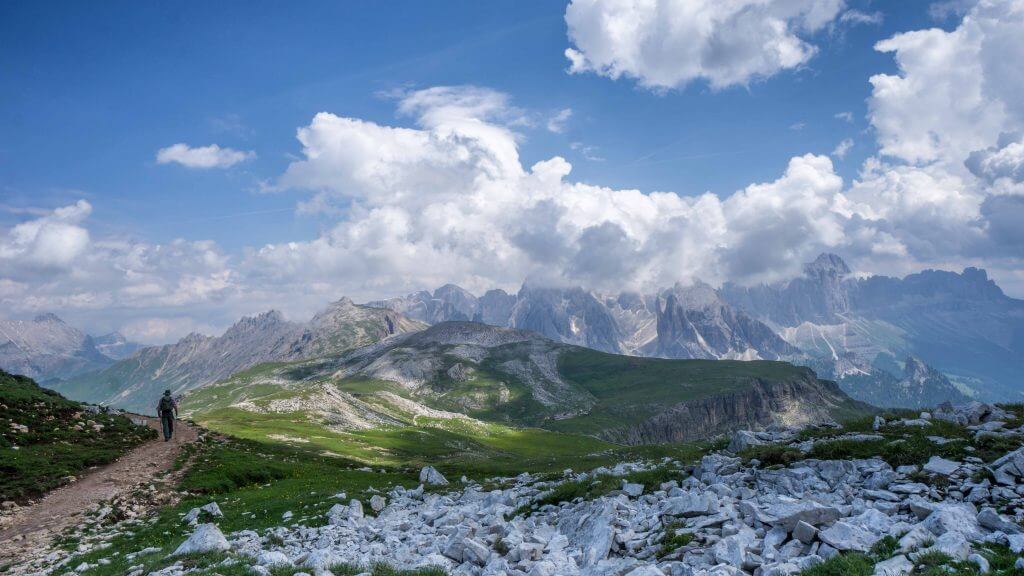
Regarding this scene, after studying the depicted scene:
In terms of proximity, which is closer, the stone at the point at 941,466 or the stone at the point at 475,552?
the stone at the point at 475,552

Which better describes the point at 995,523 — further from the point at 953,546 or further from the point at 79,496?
the point at 79,496

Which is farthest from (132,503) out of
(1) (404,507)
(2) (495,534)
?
(2) (495,534)

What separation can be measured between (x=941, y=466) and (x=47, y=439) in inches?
2476

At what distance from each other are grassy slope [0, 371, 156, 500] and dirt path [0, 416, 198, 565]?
51.1 inches

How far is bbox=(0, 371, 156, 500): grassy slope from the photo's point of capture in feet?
123

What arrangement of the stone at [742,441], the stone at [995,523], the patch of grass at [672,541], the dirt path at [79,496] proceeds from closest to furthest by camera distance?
1. the stone at [995,523]
2. the patch of grass at [672,541]
3. the dirt path at [79,496]
4. the stone at [742,441]

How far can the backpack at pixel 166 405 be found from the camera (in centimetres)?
5491

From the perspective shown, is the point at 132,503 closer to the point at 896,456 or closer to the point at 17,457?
the point at 17,457

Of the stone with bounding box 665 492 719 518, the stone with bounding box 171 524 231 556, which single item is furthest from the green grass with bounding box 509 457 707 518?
the stone with bounding box 171 524 231 556

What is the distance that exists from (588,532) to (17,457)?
4372cm

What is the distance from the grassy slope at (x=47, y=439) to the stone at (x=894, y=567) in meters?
46.1

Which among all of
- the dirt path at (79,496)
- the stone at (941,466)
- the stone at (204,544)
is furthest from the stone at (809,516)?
the dirt path at (79,496)

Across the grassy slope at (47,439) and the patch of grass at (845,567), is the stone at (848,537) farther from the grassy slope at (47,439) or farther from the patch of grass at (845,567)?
the grassy slope at (47,439)

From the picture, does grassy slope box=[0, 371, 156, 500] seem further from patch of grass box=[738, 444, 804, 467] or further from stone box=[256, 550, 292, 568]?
patch of grass box=[738, 444, 804, 467]
